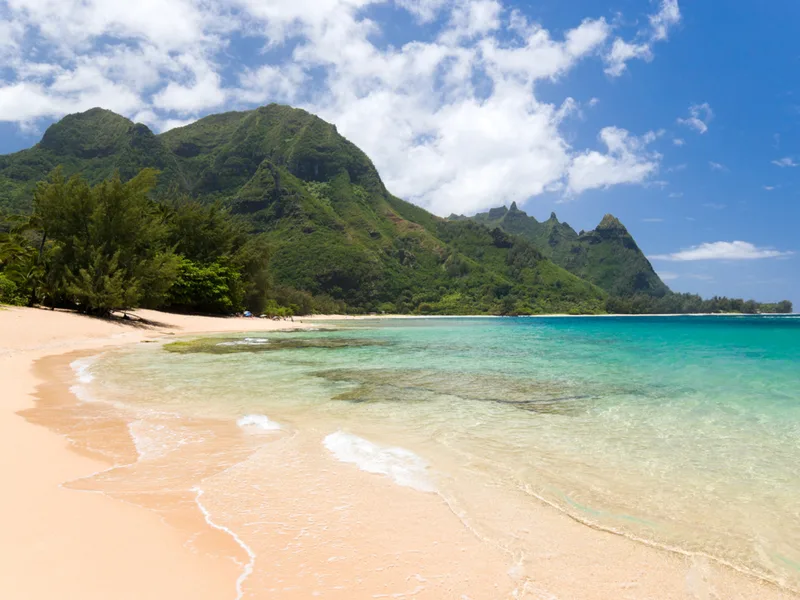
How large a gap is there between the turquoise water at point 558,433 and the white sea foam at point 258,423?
6 cm

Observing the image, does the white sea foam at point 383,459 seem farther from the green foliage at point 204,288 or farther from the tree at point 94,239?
the green foliage at point 204,288

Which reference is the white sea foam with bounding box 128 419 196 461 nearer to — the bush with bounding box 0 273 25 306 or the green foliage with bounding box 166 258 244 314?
the bush with bounding box 0 273 25 306

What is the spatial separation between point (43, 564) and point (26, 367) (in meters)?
14.5

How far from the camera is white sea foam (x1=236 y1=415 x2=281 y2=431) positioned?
26.4 feet

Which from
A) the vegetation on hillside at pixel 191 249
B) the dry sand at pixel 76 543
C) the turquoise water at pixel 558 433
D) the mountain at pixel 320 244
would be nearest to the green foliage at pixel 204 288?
the vegetation on hillside at pixel 191 249

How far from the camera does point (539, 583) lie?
11.3 feet

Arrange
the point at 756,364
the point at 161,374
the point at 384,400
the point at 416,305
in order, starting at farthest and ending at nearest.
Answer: the point at 416,305
the point at 756,364
the point at 161,374
the point at 384,400

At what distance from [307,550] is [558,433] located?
226 inches

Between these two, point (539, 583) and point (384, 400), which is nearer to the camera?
point (539, 583)

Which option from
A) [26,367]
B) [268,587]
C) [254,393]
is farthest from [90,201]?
[268,587]

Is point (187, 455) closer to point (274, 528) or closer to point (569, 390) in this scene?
point (274, 528)

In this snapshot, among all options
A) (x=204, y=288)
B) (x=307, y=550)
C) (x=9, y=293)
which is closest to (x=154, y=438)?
(x=307, y=550)

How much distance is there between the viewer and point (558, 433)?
26.8 feet

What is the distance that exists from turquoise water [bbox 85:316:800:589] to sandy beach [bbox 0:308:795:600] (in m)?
0.36
